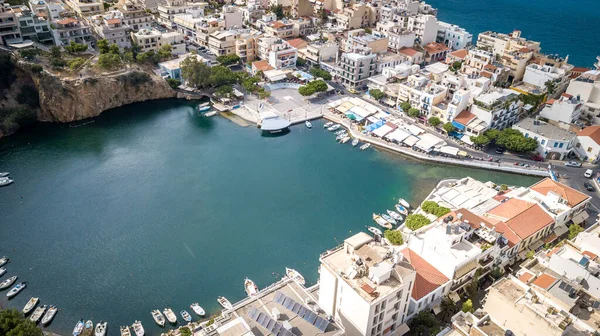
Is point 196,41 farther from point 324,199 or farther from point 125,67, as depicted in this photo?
point 324,199

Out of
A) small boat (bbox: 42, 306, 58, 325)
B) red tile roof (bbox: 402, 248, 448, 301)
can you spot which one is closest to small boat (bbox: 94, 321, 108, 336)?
small boat (bbox: 42, 306, 58, 325)

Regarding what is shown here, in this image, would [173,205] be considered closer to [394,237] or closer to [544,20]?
[394,237]

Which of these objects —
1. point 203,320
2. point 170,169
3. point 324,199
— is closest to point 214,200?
point 170,169

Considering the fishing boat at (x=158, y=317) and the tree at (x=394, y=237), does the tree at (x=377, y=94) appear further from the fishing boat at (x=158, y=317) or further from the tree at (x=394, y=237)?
the fishing boat at (x=158, y=317)

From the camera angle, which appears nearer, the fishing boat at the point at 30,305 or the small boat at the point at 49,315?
the small boat at the point at 49,315

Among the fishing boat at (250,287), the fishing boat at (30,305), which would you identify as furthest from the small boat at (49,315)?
the fishing boat at (250,287)
